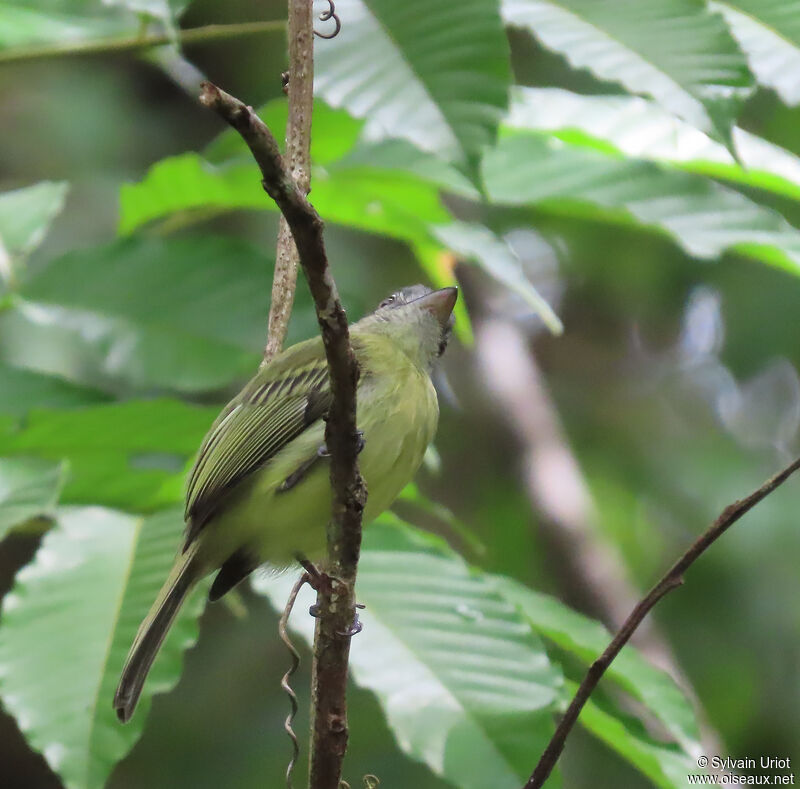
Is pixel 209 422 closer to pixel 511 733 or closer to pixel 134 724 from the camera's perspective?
pixel 134 724

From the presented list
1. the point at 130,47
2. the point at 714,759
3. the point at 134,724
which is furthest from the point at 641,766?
the point at 130,47

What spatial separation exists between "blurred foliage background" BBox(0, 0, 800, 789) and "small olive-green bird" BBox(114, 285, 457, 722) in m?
0.10

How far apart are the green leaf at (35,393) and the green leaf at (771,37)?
61.8 inches

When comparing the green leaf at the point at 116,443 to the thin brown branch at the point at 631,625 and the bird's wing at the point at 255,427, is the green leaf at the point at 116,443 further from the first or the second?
the thin brown branch at the point at 631,625

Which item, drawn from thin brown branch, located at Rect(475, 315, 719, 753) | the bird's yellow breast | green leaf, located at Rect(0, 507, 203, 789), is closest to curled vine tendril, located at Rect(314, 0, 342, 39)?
the bird's yellow breast

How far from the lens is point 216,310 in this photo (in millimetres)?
2668

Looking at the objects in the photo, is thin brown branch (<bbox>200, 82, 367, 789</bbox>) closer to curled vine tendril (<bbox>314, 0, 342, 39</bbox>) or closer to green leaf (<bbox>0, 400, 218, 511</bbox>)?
green leaf (<bbox>0, 400, 218, 511</bbox>)

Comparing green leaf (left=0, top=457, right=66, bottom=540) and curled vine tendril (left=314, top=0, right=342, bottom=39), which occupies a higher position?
curled vine tendril (left=314, top=0, right=342, bottom=39)

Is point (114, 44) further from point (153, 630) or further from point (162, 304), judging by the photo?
point (153, 630)

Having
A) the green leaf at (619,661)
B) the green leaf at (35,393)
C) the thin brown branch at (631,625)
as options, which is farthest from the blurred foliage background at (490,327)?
the thin brown branch at (631,625)

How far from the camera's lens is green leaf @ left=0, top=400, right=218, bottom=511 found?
7.62ft

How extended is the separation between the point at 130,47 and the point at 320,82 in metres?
0.89

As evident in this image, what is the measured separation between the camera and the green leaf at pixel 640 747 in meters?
2.04

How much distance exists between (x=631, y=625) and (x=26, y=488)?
1132mm
